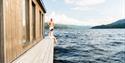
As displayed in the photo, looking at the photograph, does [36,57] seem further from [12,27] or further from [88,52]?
[88,52]

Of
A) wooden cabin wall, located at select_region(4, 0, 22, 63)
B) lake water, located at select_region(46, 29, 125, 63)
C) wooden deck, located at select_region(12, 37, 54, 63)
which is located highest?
wooden cabin wall, located at select_region(4, 0, 22, 63)

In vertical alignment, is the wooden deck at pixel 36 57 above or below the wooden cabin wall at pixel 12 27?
below

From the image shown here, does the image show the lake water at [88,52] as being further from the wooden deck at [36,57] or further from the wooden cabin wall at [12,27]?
the wooden cabin wall at [12,27]

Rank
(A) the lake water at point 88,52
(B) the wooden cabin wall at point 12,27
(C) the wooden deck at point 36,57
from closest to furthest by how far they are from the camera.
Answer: (B) the wooden cabin wall at point 12,27 < (C) the wooden deck at point 36,57 < (A) the lake water at point 88,52

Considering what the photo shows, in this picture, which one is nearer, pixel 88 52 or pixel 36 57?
pixel 36 57

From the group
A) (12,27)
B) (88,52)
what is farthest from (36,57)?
(88,52)

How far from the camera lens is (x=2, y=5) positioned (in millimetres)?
5723

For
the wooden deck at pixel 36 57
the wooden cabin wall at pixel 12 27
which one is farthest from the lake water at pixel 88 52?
the wooden cabin wall at pixel 12 27

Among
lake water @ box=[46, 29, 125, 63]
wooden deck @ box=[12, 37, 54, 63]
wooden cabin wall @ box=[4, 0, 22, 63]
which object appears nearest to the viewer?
wooden cabin wall @ box=[4, 0, 22, 63]

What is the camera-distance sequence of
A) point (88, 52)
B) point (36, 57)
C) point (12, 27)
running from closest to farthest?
1. point (12, 27)
2. point (36, 57)
3. point (88, 52)

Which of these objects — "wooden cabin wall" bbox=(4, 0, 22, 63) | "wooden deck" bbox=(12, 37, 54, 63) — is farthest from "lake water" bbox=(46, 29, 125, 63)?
"wooden cabin wall" bbox=(4, 0, 22, 63)

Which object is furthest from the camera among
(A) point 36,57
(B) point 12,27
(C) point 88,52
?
(C) point 88,52

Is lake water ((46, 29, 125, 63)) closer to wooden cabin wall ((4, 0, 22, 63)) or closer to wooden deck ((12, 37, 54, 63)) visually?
wooden deck ((12, 37, 54, 63))

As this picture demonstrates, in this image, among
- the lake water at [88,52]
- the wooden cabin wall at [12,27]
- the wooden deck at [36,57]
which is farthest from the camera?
the lake water at [88,52]
